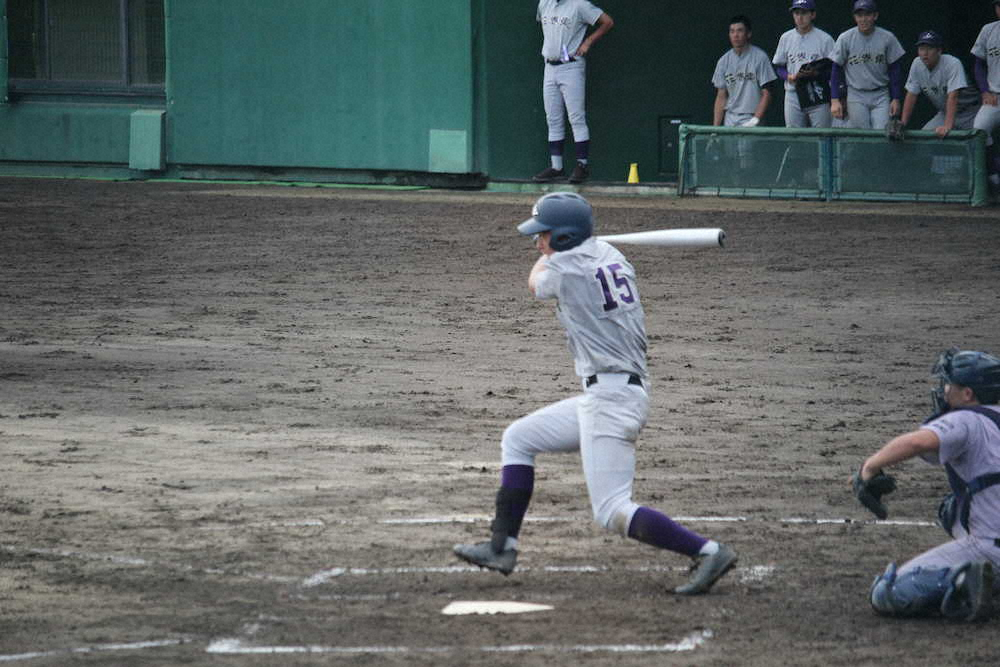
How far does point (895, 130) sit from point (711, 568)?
10.8 m

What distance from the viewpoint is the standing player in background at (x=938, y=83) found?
15648 millimetres

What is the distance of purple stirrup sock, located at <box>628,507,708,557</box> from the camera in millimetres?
5543

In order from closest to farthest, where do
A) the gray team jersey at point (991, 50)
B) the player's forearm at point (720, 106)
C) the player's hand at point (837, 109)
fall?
1. the gray team jersey at point (991, 50)
2. the player's hand at point (837, 109)
3. the player's forearm at point (720, 106)

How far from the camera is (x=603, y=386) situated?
566 centimetres

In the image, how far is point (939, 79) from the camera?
52.0ft

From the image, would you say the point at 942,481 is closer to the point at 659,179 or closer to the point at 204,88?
the point at 659,179

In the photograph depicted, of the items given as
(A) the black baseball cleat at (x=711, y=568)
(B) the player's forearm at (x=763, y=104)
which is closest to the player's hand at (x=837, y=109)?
(B) the player's forearm at (x=763, y=104)

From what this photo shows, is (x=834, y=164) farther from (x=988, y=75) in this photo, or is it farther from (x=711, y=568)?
(x=711, y=568)

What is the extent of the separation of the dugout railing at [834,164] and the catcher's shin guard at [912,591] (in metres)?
10.8

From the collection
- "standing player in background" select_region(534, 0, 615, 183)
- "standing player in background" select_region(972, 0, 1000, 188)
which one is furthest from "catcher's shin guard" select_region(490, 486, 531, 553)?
"standing player in background" select_region(534, 0, 615, 183)

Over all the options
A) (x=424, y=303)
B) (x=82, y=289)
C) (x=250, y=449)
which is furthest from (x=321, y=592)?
(x=82, y=289)

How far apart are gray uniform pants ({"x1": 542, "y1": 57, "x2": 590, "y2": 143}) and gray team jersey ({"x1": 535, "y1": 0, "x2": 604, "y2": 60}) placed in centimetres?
17

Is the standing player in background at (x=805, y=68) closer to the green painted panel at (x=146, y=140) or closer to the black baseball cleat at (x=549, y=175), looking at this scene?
the black baseball cleat at (x=549, y=175)

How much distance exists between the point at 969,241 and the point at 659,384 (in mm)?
5678
